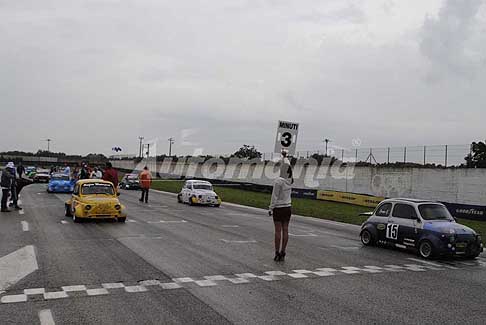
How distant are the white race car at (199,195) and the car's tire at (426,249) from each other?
17.0m

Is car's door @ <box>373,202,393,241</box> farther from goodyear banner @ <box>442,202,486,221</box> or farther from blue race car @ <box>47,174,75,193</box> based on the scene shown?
blue race car @ <box>47,174,75,193</box>

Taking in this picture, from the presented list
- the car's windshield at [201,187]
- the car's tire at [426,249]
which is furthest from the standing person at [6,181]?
the car's tire at [426,249]

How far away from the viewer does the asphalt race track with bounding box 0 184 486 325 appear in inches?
261

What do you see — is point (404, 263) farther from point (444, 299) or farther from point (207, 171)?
point (207, 171)

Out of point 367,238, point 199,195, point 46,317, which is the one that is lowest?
point 46,317

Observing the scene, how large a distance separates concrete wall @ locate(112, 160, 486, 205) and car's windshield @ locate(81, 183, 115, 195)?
912 inches

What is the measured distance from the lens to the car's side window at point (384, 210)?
13649 mm

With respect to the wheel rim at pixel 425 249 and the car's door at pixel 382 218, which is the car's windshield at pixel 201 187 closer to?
the car's door at pixel 382 218

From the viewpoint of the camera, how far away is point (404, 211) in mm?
13164

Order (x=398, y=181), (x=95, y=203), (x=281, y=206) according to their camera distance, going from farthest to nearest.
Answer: (x=398, y=181) < (x=95, y=203) < (x=281, y=206)

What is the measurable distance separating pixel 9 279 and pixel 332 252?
23.7 feet

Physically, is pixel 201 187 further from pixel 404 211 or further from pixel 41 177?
pixel 41 177

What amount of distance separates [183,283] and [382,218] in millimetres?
7157

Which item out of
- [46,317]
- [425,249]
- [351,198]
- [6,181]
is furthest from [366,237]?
[351,198]
